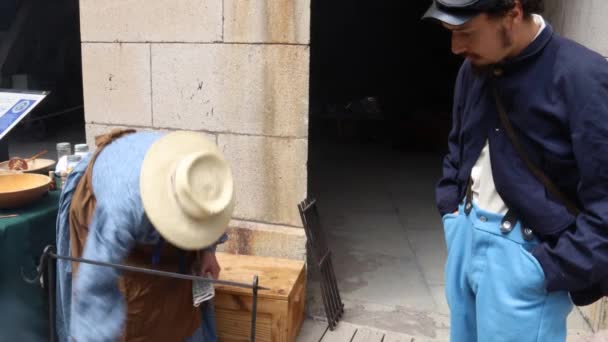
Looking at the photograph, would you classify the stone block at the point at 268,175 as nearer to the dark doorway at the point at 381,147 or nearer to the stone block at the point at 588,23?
the dark doorway at the point at 381,147

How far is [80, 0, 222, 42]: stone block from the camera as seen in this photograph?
12.6ft

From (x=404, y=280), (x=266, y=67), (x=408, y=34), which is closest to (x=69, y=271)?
(x=266, y=67)

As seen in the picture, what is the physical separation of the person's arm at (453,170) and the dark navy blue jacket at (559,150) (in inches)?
10.7

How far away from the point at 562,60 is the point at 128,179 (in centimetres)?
172

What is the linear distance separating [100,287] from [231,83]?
1.85m

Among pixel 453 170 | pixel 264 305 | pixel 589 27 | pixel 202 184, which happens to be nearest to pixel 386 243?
pixel 264 305

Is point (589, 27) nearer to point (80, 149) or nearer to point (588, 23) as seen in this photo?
point (588, 23)

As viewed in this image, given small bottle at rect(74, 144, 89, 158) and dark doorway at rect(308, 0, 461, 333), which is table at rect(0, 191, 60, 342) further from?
dark doorway at rect(308, 0, 461, 333)

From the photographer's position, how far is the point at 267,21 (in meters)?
3.67

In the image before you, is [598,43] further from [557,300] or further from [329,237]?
[329,237]

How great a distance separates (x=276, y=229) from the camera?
12.8 feet

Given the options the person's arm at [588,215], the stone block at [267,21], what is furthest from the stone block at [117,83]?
the person's arm at [588,215]

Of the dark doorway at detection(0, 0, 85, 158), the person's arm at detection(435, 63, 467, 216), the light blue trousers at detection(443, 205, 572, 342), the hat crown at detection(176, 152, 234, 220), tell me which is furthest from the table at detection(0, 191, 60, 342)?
the dark doorway at detection(0, 0, 85, 158)

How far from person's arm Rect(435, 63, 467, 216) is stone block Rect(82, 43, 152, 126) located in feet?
8.27
